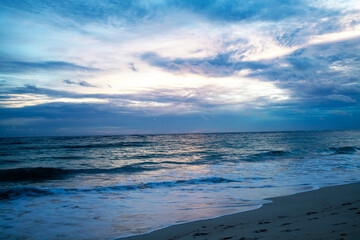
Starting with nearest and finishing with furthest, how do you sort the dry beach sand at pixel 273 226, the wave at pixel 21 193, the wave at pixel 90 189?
1. the dry beach sand at pixel 273 226
2. the wave at pixel 21 193
3. the wave at pixel 90 189

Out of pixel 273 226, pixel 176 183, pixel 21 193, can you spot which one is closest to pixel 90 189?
pixel 21 193

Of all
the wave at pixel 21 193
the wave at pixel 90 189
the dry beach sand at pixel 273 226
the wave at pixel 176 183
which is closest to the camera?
the dry beach sand at pixel 273 226

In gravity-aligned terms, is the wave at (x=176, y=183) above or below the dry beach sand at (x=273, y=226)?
below

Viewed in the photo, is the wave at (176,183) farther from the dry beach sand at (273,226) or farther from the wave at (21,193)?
the dry beach sand at (273,226)

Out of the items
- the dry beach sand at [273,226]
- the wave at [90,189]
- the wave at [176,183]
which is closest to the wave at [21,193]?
A: the wave at [90,189]

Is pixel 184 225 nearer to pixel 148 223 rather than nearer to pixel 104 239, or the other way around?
pixel 148 223

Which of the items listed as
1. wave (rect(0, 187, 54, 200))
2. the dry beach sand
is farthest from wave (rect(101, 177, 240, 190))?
the dry beach sand

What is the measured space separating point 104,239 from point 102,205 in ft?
10.4

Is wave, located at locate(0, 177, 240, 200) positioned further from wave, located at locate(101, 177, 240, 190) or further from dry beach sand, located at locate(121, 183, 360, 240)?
dry beach sand, located at locate(121, 183, 360, 240)

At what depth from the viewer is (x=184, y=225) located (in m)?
5.71

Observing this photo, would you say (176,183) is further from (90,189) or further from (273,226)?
(273,226)

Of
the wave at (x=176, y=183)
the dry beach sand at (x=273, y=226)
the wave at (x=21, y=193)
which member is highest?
the dry beach sand at (x=273, y=226)

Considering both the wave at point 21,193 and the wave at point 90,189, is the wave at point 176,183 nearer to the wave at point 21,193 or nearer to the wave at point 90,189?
the wave at point 90,189

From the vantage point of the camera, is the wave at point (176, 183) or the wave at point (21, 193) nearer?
the wave at point (21, 193)
